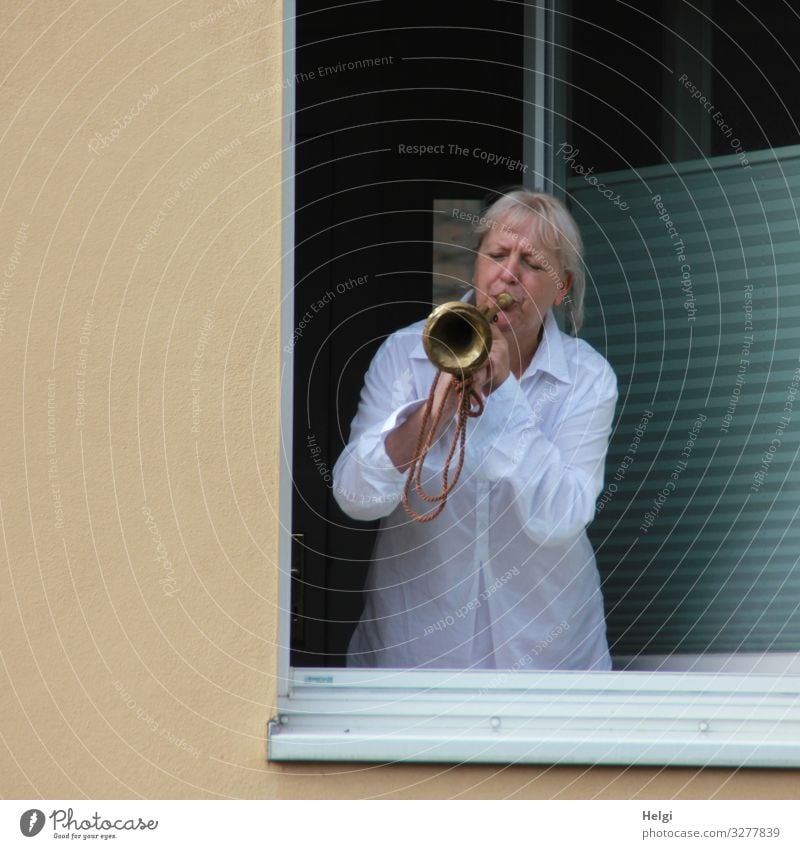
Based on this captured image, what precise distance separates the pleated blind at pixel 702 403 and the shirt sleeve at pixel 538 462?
1.26ft

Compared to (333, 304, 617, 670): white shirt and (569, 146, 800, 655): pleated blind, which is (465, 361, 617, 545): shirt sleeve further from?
(569, 146, 800, 655): pleated blind

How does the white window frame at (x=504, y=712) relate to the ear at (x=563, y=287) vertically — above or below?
below

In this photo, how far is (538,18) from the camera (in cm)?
402

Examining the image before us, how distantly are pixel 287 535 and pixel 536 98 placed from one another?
1.52 meters

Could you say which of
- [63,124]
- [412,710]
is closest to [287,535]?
[412,710]

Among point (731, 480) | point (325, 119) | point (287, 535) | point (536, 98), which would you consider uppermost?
point (325, 119)

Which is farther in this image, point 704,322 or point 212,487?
point 704,322

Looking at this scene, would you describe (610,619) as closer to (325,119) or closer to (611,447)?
(611,447)

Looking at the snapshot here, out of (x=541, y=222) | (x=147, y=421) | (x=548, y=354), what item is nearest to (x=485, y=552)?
(x=548, y=354)

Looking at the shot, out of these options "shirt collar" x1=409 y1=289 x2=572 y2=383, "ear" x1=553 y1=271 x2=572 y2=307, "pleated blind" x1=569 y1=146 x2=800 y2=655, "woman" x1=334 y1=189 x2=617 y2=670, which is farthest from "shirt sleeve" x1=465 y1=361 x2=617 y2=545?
"pleated blind" x1=569 y1=146 x2=800 y2=655

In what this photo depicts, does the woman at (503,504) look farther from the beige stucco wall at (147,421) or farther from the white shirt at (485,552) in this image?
the beige stucco wall at (147,421)

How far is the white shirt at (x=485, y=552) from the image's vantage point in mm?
3223
